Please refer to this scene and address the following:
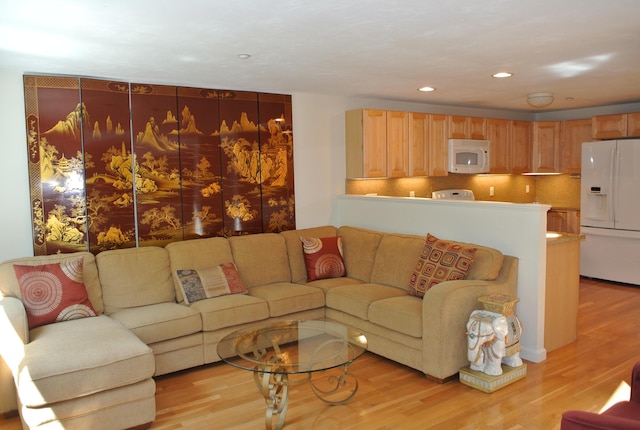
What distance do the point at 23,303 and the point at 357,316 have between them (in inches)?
98.0

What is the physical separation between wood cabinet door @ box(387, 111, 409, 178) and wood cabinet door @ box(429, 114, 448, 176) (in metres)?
0.41

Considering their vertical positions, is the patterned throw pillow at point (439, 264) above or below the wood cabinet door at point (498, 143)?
below

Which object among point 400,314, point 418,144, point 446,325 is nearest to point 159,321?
point 400,314

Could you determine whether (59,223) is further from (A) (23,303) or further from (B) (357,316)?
(B) (357,316)

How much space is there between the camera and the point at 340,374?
3.84 meters

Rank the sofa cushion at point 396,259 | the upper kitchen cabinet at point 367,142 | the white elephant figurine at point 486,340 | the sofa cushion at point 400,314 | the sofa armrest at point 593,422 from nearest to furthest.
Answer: the sofa armrest at point 593,422
the white elephant figurine at point 486,340
the sofa cushion at point 400,314
the sofa cushion at point 396,259
the upper kitchen cabinet at point 367,142

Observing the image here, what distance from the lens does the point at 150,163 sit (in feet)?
15.2

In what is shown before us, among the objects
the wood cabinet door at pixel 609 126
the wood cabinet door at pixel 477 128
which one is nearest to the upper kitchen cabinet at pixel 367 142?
the wood cabinet door at pixel 477 128

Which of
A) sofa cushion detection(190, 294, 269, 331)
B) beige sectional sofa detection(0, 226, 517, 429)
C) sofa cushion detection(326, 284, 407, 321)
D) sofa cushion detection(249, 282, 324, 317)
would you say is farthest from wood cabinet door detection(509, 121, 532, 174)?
sofa cushion detection(190, 294, 269, 331)

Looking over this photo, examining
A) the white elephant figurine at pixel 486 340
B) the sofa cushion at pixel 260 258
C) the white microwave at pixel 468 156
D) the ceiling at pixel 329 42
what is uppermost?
the ceiling at pixel 329 42

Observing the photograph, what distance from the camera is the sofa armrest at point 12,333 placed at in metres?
3.11

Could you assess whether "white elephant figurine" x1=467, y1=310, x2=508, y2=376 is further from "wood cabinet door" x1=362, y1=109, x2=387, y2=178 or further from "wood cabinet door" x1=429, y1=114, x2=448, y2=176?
"wood cabinet door" x1=429, y1=114, x2=448, y2=176

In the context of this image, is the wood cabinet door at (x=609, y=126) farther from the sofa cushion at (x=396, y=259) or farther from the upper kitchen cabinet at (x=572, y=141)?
the sofa cushion at (x=396, y=259)

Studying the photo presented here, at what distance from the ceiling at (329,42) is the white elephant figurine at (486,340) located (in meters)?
1.84
